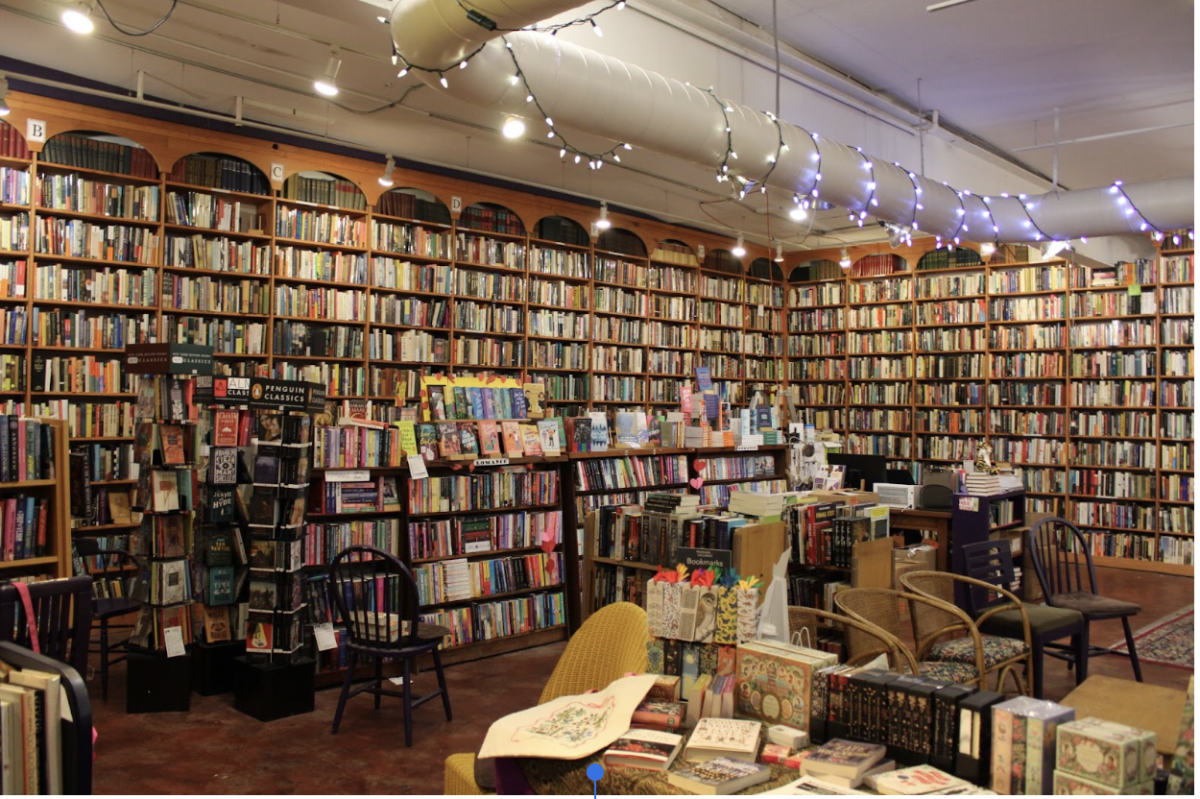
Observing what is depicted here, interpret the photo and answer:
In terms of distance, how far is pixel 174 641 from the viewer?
14.9 ft

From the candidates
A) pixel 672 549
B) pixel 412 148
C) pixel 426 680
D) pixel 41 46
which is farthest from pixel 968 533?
pixel 41 46

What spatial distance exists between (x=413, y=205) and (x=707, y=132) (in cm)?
370

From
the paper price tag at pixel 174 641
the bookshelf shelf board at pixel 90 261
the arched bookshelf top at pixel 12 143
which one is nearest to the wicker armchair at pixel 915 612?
the paper price tag at pixel 174 641

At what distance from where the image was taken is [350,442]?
17.0 feet

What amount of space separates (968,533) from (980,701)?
446 centimetres

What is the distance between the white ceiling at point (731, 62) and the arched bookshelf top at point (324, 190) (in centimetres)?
38

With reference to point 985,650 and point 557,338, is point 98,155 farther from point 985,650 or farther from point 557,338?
point 985,650

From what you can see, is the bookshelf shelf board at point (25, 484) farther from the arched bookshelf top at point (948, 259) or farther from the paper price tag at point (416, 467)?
the arched bookshelf top at point (948, 259)

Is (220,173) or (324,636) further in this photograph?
(220,173)

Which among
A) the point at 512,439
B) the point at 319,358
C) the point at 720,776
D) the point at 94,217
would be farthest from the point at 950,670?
the point at 94,217

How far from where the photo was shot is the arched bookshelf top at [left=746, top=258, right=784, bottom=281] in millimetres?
11852

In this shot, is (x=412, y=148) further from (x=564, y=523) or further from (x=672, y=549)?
(x=672, y=549)

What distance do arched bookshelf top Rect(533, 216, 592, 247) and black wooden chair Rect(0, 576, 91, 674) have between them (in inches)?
274

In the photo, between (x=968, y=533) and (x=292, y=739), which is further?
(x=968, y=533)
